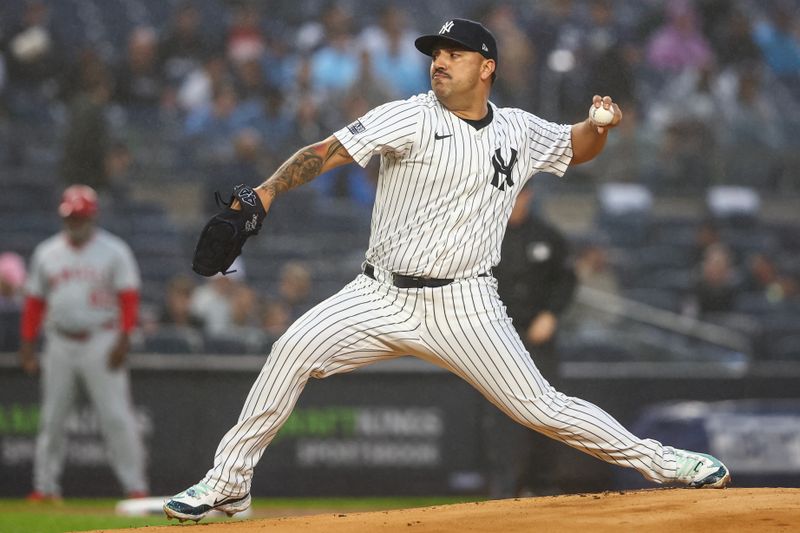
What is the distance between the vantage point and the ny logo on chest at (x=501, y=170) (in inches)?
215

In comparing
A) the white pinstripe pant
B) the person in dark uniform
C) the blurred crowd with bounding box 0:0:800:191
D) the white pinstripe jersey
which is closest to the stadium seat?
the blurred crowd with bounding box 0:0:800:191

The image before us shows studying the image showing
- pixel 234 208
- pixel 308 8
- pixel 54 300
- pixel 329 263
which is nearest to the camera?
pixel 234 208

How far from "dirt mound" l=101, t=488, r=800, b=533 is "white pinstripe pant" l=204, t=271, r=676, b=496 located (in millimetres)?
269

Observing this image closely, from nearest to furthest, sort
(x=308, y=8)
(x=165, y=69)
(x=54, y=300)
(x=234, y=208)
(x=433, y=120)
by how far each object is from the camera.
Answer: (x=234, y=208) → (x=433, y=120) → (x=54, y=300) → (x=165, y=69) → (x=308, y=8)

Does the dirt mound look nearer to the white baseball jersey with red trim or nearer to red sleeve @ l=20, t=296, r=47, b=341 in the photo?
the white baseball jersey with red trim

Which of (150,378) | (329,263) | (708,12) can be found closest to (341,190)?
(329,263)

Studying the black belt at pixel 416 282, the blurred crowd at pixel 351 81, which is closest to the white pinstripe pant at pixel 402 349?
the black belt at pixel 416 282

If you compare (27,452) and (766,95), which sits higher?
(766,95)

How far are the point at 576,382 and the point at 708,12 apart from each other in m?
7.03

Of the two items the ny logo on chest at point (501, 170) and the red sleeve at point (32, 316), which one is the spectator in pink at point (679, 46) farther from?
the ny logo on chest at point (501, 170)

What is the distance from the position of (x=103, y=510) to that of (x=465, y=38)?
5.14m

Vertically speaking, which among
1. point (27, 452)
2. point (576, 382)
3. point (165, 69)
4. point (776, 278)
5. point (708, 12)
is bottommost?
→ point (27, 452)

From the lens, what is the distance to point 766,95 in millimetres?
16094

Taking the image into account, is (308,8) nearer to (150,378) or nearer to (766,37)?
(766,37)
